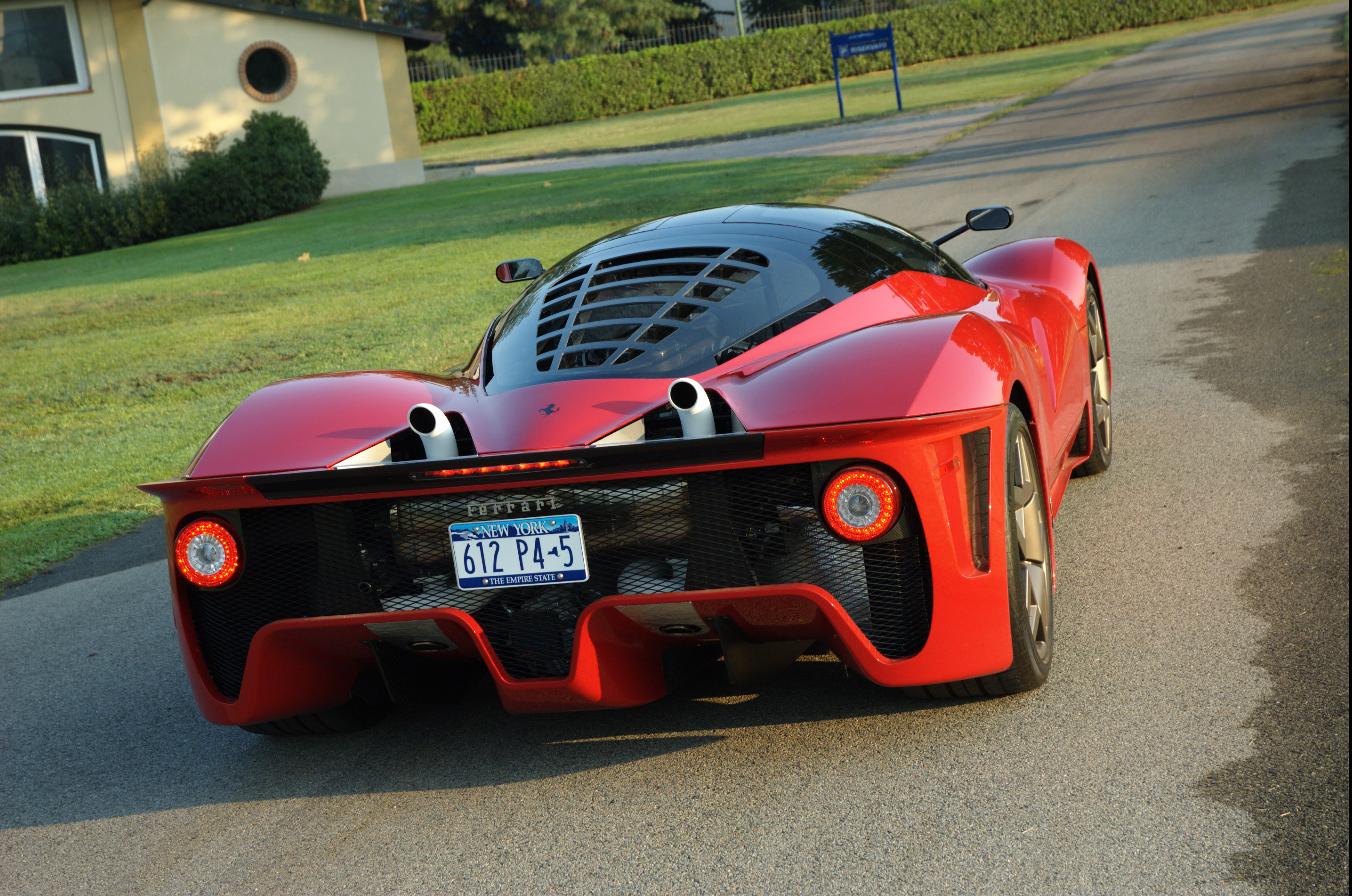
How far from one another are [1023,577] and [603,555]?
107cm

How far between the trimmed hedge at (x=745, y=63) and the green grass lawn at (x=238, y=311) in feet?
68.3

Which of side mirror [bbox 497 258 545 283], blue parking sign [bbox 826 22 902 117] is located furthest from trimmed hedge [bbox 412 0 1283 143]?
side mirror [bbox 497 258 545 283]

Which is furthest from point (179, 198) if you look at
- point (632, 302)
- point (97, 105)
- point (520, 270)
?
point (632, 302)

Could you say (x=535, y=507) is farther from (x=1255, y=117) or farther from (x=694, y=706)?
(x=1255, y=117)

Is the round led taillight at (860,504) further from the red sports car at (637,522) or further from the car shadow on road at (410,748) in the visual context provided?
the car shadow on road at (410,748)

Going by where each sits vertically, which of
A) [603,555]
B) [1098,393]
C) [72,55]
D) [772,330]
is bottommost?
[1098,393]

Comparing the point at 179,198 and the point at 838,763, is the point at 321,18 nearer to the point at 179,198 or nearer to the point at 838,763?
the point at 179,198

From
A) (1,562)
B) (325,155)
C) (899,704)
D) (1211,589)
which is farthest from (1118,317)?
(325,155)

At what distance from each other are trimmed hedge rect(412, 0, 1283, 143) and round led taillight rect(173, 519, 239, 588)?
43579 millimetres

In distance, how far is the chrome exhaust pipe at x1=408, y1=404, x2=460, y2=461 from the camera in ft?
10.3

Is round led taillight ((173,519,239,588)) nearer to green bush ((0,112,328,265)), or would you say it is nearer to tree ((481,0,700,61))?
green bush ((0,112,328,265))

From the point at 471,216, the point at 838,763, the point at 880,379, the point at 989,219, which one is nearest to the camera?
the point at 880,379

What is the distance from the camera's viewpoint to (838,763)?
3.12m

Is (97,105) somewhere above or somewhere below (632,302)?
above
